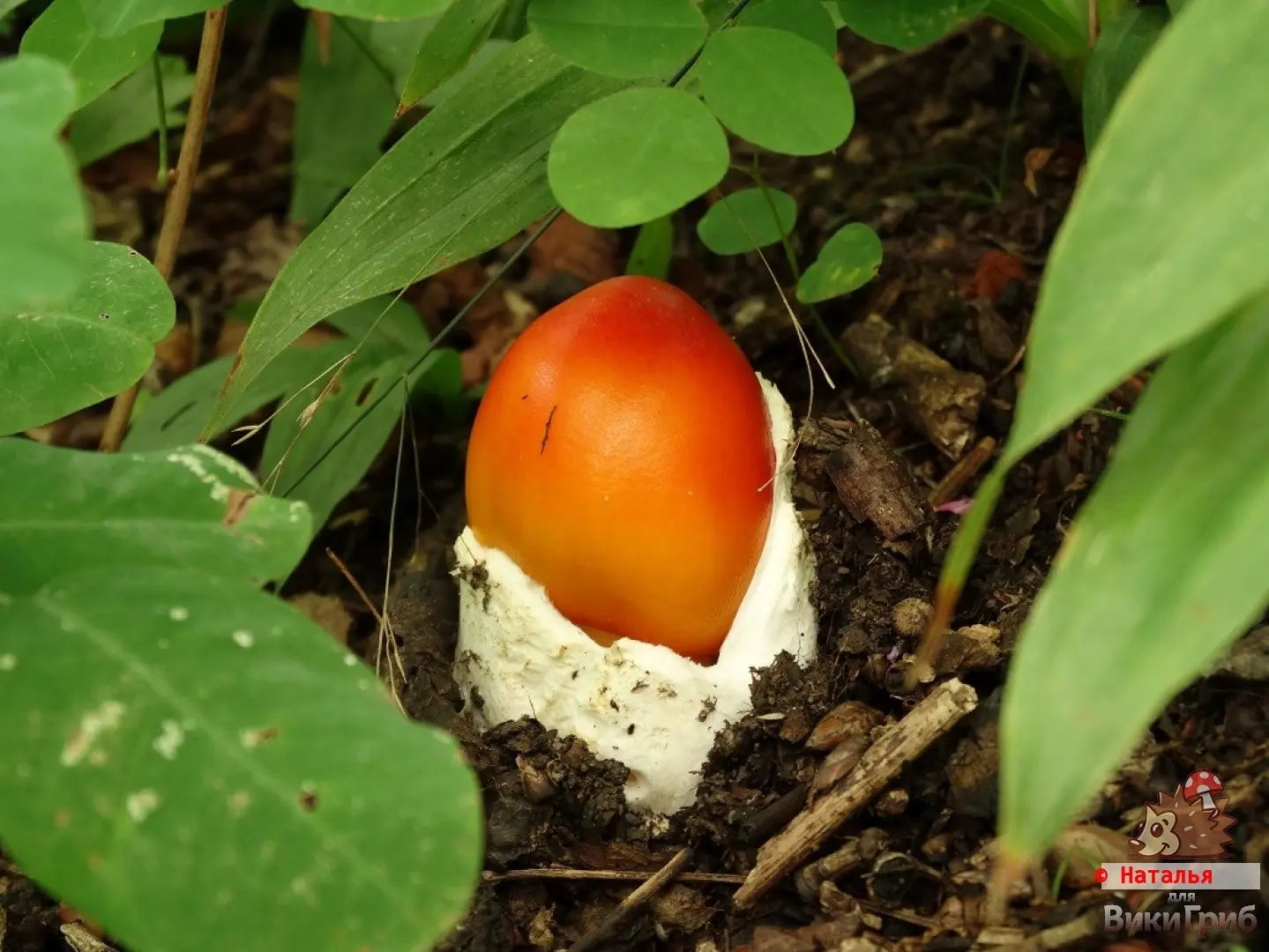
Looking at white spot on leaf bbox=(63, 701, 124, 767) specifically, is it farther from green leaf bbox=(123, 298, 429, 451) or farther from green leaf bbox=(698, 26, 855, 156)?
green leaf bbox=(123, 298, 429, 451)

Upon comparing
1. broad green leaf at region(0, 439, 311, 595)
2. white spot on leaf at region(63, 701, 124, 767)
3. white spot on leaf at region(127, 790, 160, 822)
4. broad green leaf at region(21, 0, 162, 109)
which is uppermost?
broad green leaf at region(21, 0, 162, 109)

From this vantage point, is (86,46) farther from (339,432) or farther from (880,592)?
(880,592)

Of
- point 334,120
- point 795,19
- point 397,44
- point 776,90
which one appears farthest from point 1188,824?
point 334,120

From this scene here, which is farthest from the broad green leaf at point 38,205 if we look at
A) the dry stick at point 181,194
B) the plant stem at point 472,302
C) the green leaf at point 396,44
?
the green leaf at point 396,44

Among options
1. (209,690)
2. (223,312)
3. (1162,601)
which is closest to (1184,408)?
(1162,601)

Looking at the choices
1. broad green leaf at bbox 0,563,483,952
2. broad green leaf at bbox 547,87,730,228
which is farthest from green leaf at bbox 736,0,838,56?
broad green leaf at bbox 0,563,483,952

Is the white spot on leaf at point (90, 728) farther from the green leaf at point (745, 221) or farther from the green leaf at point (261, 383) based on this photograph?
the green leaf at point (745, 221)
